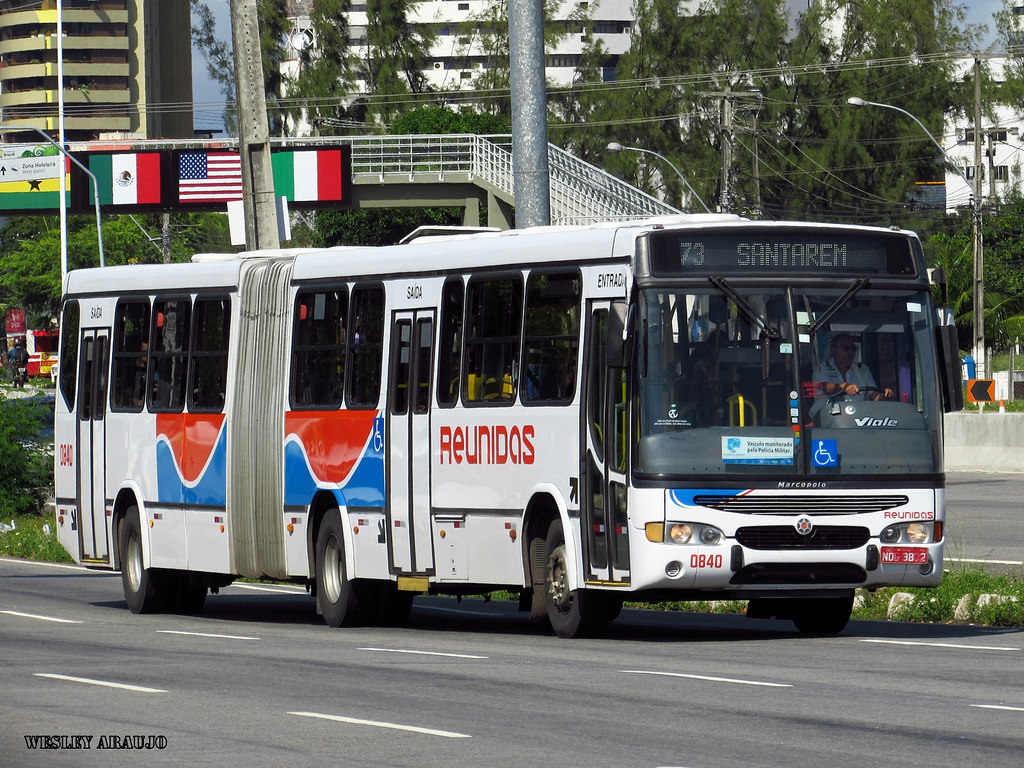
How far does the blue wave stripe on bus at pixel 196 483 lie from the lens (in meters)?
19.6

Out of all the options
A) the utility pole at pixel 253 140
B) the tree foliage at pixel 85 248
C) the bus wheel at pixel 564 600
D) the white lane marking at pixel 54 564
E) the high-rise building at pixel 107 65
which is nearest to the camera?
the bus wheel at pixel 564 600

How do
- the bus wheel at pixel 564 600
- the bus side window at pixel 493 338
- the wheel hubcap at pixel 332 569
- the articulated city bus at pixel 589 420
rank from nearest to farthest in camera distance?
the articulated city bus at pixel 589 420
the bus wheel at pixel 564 600
the bus side window at pixel 493 338
the wheel hubcap at pixel 332 569

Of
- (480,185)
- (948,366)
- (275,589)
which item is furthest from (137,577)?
(480,185)

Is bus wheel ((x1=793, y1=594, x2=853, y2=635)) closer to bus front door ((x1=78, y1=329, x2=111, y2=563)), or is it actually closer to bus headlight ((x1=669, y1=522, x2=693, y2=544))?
bus headlight ((x1=669, y1=522, x2=693, y2=544))

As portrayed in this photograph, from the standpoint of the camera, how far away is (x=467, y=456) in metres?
16.4

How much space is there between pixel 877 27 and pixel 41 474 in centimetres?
5130

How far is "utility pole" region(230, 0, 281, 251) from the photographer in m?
24.9

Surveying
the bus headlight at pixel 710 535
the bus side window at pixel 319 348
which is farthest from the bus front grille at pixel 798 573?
the bus side window at pixel 319 348

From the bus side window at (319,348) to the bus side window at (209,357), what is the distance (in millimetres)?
1293

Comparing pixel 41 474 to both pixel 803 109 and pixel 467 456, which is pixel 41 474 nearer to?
pixel 467 456

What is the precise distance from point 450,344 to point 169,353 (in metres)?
4.85

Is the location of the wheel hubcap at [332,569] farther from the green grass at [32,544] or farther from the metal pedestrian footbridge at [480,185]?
the metal pedestrian footbridge at [480,185]

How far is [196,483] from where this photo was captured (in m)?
20.0

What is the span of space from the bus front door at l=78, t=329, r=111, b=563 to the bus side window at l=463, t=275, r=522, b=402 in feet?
21.0
